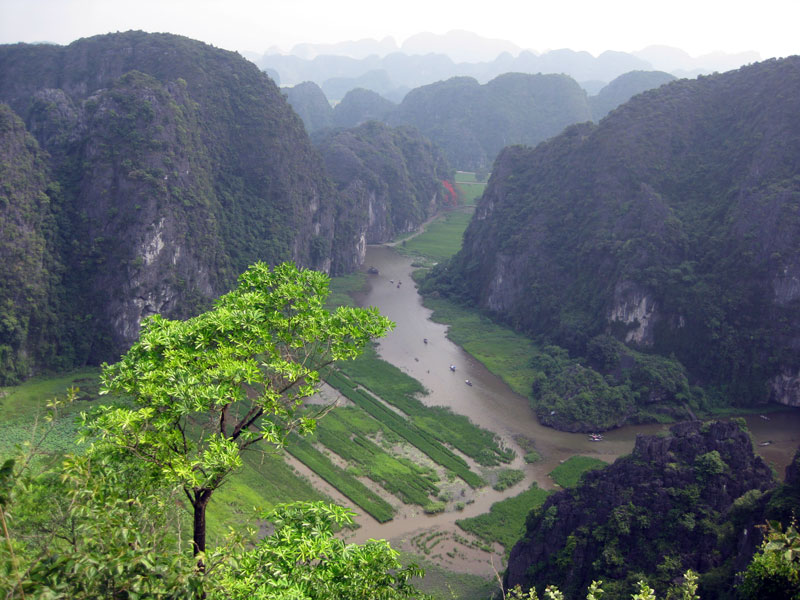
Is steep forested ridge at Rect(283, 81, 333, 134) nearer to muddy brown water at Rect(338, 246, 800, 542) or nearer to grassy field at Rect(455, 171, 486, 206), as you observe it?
grassy field at Rect(455, 171, 486, 206)

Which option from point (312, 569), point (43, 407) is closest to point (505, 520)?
point (312, 569)

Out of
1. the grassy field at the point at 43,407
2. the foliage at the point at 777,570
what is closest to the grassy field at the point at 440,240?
the grassy field at the point at 43,407

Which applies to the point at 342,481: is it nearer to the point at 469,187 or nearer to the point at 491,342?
the point at 491,342

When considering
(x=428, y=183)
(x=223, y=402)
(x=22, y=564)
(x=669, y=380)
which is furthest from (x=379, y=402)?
(x=428, y=183)

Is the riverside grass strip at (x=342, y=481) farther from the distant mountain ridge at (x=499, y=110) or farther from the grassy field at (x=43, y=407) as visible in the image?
the distant mountain ridge at (x=499, y=110)

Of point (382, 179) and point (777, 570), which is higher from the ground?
point (382, 179)
